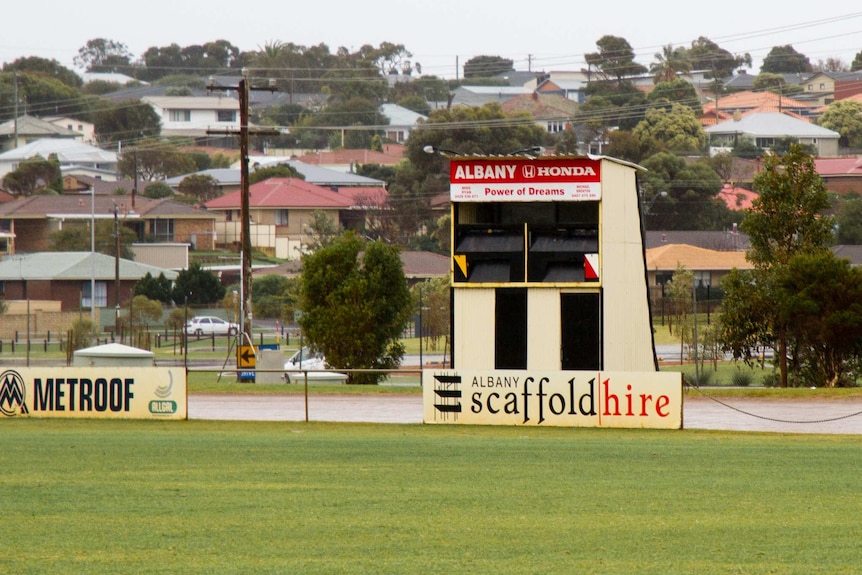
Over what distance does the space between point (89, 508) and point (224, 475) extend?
277 cm

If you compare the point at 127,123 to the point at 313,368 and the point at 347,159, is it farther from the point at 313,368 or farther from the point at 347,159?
the point at 313,368

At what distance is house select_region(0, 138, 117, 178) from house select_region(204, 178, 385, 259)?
45107 millimetres

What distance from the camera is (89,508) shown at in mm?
13086

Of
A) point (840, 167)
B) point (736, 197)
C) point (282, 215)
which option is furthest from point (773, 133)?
point (282, 215)

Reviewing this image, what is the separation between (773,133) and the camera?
146 m

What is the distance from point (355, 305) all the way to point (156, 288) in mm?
41124

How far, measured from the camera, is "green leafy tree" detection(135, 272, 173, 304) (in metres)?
73.1

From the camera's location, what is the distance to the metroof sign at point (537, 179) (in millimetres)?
26656

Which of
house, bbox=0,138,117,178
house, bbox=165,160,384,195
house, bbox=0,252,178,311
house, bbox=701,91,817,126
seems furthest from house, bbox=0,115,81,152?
house, bbox=0,252,178,311

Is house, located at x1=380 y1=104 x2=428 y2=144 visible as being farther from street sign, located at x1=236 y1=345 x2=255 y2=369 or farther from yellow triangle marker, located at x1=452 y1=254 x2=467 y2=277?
yellow triangle marker, located at x1=452 y1=254 x2=467 y2=277

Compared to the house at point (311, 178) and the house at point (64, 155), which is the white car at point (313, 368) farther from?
the house at point (64, 155)

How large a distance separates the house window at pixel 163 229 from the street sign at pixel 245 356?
227 ft

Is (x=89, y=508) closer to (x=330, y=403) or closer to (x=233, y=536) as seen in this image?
(x=233, y=536)

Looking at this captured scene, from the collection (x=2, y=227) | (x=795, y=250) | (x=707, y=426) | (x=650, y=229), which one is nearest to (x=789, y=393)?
(x=795, y=250)
